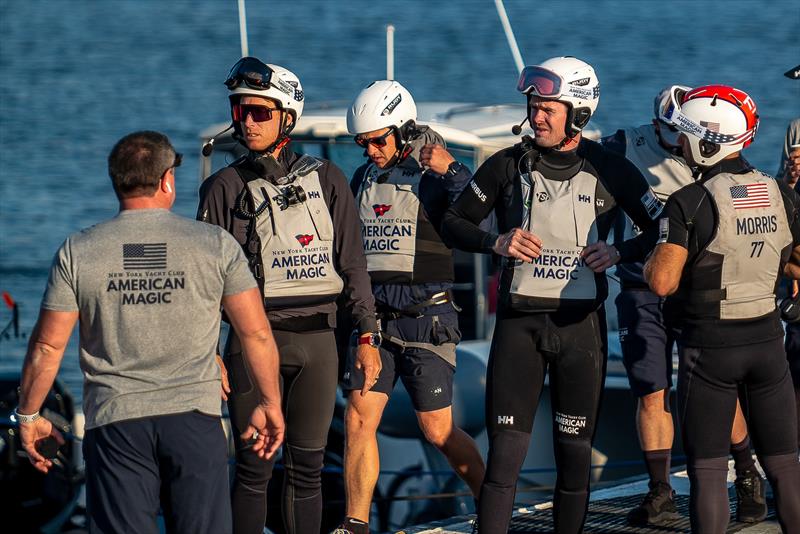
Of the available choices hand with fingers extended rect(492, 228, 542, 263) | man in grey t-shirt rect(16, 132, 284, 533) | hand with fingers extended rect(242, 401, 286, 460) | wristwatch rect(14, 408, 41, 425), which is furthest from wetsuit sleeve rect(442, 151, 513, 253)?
wristwatch rect(14, 408, 41, 425)

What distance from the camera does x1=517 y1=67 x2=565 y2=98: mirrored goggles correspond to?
7062 mm

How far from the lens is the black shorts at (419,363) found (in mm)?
7605

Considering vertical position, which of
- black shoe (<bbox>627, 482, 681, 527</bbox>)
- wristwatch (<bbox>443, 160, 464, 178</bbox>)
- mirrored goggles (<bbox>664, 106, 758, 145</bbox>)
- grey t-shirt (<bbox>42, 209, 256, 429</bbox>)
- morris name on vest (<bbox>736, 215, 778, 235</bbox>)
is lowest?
black shoe (<bbox>627, 482, 681, 527</bbox>)

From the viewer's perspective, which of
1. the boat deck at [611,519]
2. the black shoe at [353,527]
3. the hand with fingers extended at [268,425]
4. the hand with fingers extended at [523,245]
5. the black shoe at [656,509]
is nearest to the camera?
the hand with fingers extended at [268,425]

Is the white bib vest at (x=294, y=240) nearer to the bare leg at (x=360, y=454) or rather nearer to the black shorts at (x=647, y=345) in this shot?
the bare leg at (x=360, y=454)

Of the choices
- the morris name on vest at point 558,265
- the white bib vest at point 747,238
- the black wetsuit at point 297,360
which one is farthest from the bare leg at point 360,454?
the white bib vest at point 747,238

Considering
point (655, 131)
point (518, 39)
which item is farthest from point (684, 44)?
point (655, 131)

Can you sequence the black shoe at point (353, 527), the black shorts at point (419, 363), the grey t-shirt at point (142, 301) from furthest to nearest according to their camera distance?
the black shorts at point (419, 363) → the black shoe at point (353, 527) → the grey t-shirt at point (142, 301)

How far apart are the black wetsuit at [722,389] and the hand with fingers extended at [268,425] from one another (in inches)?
69.6

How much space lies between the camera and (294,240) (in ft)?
22.8

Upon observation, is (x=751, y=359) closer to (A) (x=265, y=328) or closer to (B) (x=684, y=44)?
(A) (x=265, y=328)

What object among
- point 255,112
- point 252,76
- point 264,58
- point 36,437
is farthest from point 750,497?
point 264,58

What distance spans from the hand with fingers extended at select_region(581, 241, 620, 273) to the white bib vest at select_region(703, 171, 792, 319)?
60 cm

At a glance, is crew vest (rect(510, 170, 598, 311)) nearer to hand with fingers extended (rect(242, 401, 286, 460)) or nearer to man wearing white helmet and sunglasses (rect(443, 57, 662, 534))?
man wearing white helmet and sunglasses (rect(443, 57, 662, 534))
